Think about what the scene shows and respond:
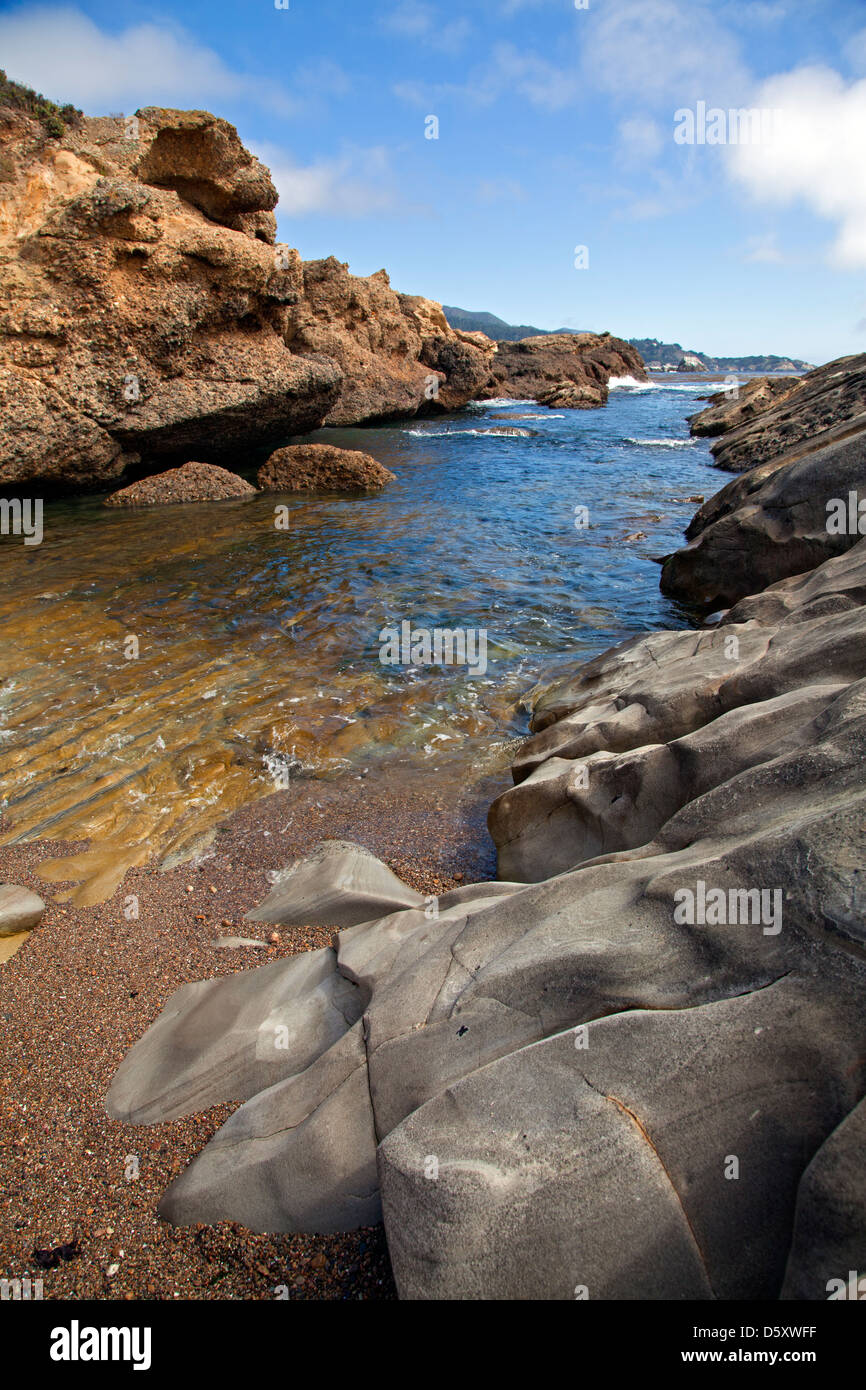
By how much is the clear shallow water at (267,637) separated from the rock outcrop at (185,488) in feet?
2.16

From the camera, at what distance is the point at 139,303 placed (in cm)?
1666

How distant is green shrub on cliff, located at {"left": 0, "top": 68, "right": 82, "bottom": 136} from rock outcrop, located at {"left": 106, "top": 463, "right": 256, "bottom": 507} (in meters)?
8.46

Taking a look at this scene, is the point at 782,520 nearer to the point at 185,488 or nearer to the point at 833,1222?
the point at 833,1222

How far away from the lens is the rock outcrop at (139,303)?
15.5 meters

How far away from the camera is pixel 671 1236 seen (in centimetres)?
200

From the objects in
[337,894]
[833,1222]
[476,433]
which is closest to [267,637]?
[337,894]

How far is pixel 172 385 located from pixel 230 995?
17404 mm

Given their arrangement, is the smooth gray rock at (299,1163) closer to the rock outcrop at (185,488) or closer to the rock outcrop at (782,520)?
the rock outcrop at (782,520)

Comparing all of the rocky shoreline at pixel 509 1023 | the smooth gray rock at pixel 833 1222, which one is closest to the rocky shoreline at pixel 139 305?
the rocky shoreline at pixel 509 1023

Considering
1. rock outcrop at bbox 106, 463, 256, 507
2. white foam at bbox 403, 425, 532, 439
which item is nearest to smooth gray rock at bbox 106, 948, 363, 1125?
rock outcrop at bbox 106, 463, 256, 507

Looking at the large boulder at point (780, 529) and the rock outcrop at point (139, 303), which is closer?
the large boulder at point (780, 529)

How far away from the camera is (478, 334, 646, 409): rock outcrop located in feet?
168

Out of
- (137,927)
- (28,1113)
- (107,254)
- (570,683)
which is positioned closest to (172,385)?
(107,254)

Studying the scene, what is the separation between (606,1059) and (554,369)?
61.8 m
